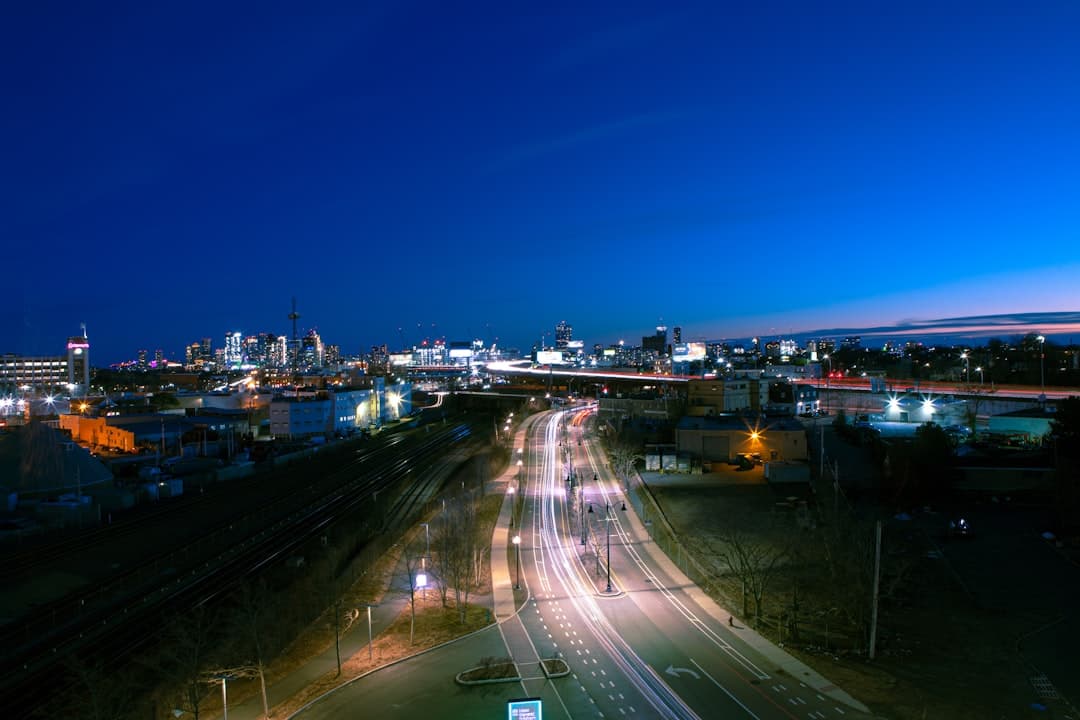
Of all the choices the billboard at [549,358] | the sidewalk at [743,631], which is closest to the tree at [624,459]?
the sidewalk at [743,631]

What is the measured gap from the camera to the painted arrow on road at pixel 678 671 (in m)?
10.2

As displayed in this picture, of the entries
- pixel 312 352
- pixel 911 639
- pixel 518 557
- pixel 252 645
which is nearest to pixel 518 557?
pixel 518 557

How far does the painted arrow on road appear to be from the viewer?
10.2m

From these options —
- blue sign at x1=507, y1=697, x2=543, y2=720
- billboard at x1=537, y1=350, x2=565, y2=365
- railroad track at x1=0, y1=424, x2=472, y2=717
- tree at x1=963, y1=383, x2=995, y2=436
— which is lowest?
railroad track at x1=0, y1=424, x2=472, y2=717

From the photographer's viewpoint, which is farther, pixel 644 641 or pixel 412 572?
pixel 412 572

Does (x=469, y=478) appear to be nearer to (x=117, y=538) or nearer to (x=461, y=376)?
(x=117, y=538)

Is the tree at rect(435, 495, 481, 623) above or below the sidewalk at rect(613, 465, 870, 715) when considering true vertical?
above

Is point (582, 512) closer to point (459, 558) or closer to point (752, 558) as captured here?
point (752, 558)

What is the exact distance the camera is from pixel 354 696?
33.1ft

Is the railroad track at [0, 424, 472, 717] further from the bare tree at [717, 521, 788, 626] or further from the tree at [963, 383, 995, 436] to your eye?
the tree at [963, 383, 995, 436]

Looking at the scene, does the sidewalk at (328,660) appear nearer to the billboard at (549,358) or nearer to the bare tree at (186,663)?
the bare tree at (186,663)

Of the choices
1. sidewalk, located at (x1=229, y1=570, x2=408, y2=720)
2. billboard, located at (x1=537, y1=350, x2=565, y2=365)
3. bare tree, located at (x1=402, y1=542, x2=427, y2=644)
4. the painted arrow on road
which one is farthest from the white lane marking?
billboard, located at (x1=537, y1=350, x2=565, y2=365)

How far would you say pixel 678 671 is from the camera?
410 inches

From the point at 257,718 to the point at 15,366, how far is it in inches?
3571
